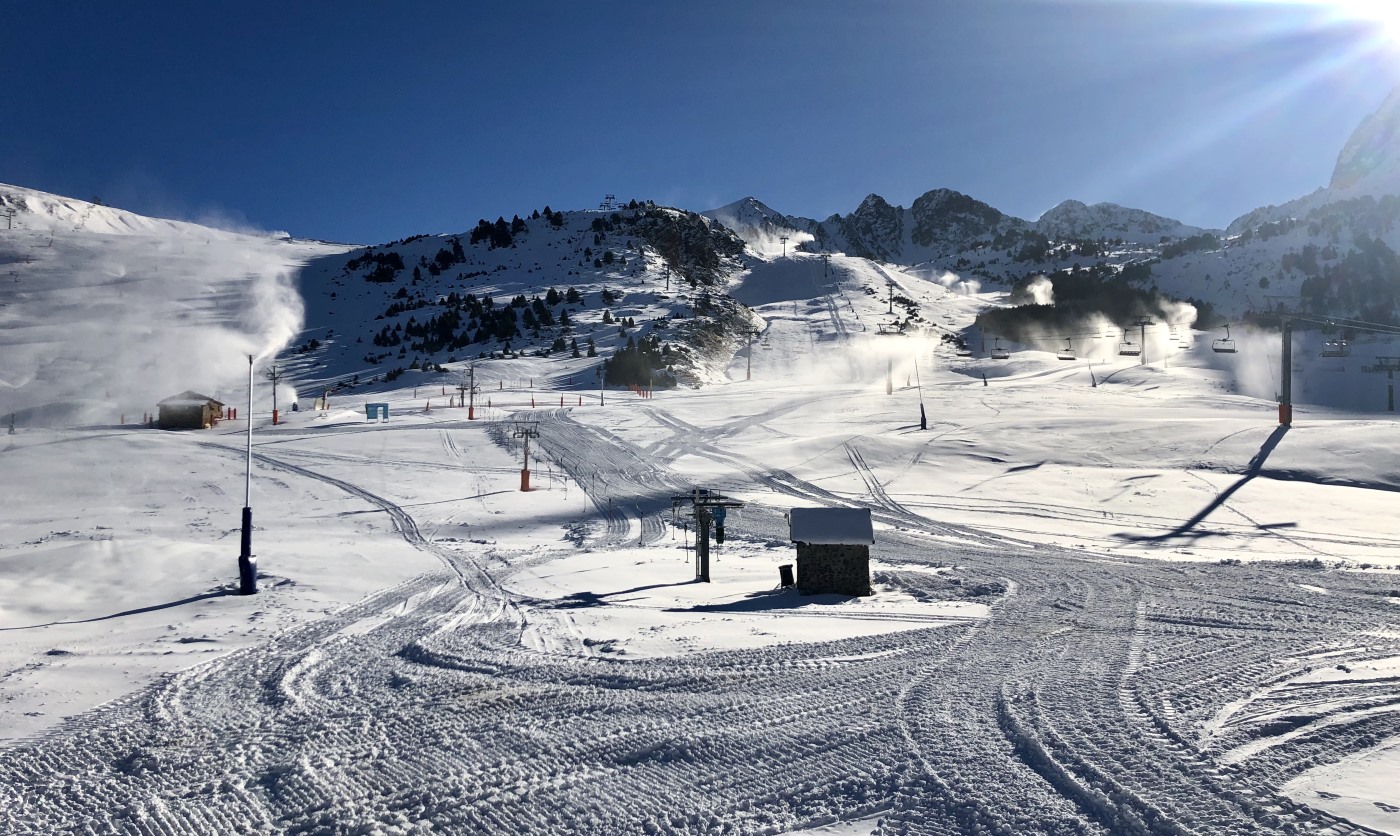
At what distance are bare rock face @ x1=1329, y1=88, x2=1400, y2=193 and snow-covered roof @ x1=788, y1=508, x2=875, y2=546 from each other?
491ft

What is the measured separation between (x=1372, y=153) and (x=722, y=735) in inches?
7642

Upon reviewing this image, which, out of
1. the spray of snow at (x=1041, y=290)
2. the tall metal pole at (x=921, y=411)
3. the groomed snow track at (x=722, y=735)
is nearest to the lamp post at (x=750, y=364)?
the tall metal pole at (x=921, y=411)

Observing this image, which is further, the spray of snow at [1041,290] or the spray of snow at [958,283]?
the spray of snow at [958,283]

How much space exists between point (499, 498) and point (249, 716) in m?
17.1

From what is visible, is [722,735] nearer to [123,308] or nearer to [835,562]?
[835,562]

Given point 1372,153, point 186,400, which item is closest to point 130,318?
point 186,400

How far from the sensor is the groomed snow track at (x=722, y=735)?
5762mm

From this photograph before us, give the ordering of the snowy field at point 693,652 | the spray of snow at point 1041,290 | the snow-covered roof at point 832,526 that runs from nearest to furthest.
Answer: the snowy field at point 693,652 → the snow-covered roof at point 832,526 → the spray of snow at point 1041,290

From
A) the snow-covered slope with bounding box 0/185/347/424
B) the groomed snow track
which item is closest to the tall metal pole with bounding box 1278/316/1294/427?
the groomed snow track

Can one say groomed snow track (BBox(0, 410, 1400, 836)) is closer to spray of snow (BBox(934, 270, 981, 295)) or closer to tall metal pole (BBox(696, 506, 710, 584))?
tall metal pole (BBox(696, 506, 710, 584))

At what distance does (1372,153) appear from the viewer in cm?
14325

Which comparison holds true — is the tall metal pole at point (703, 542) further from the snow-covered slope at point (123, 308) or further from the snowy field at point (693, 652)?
the snow-covered slope at point (123, 308)

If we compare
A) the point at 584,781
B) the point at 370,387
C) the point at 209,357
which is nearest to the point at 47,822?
the point at 584,781

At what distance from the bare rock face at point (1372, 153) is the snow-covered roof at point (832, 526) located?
150 m
